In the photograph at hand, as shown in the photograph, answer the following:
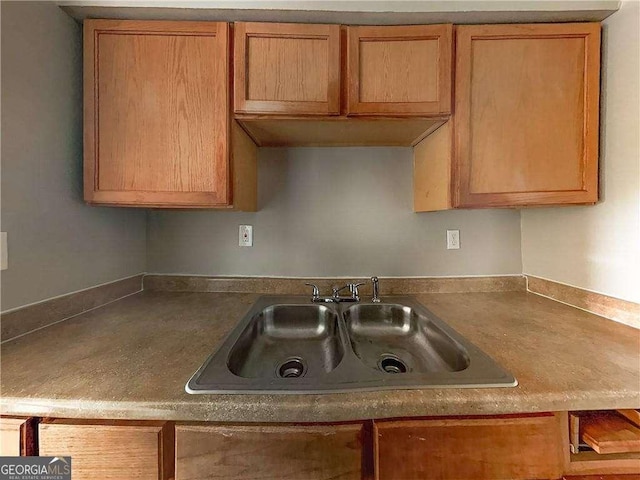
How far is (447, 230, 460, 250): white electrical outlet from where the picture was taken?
143 centimetres

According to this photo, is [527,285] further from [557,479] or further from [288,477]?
[288,477]

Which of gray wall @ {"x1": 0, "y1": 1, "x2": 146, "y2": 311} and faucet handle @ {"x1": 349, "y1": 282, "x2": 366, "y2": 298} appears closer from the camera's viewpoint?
gray wall @ {"x1": 0, "y1": 1, "x2": 146, "y2": 311}

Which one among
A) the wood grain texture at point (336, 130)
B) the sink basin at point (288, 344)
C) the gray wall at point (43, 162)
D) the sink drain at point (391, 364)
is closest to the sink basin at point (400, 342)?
the sink drain at point (391, 364)

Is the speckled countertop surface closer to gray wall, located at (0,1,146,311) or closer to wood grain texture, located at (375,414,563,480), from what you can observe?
wood grain texture, located at (375,414,563,480)

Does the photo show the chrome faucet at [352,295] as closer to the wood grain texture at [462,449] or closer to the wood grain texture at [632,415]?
the wood grain texture at [462,449]

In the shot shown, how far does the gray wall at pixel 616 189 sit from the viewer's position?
0.94 metres

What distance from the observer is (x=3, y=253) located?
809mm

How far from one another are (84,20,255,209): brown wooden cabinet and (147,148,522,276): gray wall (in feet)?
1.34

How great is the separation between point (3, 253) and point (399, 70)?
1.46 m

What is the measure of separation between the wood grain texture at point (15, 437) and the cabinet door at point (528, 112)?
141 centimetres

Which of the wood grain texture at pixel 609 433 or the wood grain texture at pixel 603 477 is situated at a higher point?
the wood grain texture at pixel 609 433

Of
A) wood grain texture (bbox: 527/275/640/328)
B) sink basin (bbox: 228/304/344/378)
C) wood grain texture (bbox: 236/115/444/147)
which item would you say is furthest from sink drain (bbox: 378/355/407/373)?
wood grain texture (bbox: 236/115/444/147)

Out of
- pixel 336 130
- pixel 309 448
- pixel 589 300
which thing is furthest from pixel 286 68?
pixel 589 300

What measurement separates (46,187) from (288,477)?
120 cm
